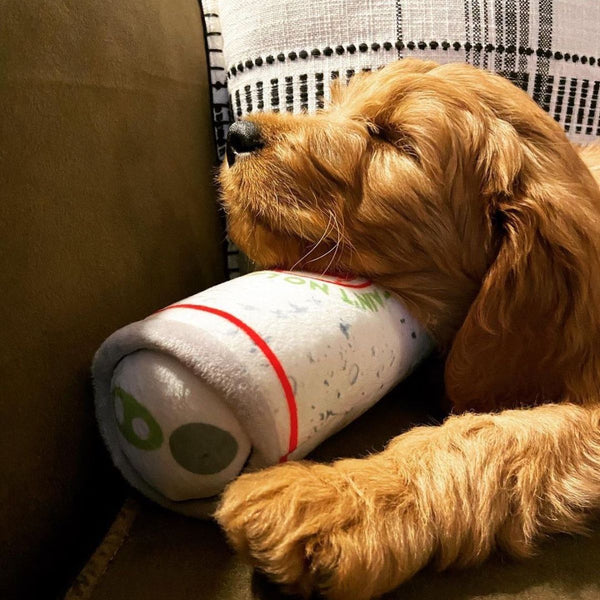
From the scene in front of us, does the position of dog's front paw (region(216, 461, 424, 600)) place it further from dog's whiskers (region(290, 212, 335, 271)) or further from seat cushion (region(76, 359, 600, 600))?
dog's whiskers (region(290, 212, 335, 271))

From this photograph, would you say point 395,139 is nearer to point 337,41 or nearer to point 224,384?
point 337,41

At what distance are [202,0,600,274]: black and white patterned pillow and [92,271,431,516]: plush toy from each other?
2.48 feet

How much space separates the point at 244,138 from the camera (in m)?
1.17

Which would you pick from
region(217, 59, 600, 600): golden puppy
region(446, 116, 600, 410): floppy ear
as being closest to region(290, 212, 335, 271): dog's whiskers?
region(217, 59, 600, 600): golden puppy

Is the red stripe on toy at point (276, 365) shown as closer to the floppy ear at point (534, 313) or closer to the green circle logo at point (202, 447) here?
the green circle logo at point (202, 447)

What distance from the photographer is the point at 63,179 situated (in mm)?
920

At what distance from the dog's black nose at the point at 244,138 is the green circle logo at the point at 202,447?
62 centimetres

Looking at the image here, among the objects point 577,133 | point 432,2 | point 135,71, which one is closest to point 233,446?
point 135,71

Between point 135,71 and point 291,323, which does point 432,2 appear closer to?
point 135,71

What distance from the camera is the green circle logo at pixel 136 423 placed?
2.51 ft

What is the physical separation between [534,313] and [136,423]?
695 millimetres

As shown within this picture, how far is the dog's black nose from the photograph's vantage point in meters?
1.17

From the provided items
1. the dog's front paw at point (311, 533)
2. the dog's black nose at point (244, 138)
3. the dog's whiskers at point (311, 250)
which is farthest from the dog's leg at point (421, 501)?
the dog's black nose at point (244, 138)

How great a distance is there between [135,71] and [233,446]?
77 cm
